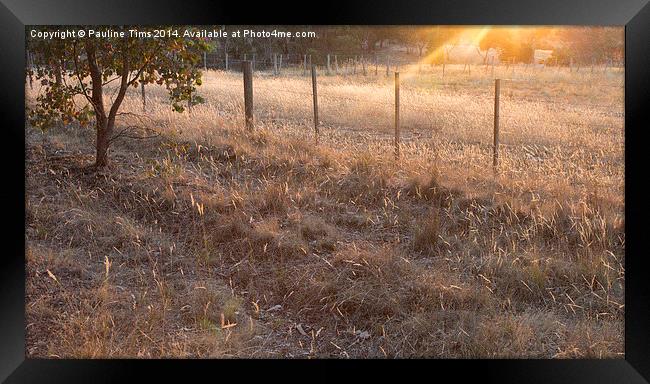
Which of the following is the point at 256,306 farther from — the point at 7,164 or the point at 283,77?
the point at 283,77

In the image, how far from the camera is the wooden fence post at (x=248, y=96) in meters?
8.38

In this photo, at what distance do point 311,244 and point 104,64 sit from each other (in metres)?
3.06

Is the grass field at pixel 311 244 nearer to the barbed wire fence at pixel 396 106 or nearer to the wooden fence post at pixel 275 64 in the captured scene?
the barbed wire fence at pixel 396 106

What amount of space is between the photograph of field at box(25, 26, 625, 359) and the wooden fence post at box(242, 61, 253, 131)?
43 mm

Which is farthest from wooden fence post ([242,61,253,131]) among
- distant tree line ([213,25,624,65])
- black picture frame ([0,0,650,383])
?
black picture frame ([0,0,650,383])

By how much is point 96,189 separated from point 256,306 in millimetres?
2507

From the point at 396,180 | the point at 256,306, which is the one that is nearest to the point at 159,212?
the point at 256,306

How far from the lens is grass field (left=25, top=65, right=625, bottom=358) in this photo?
15.2ft

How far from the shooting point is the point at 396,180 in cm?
704

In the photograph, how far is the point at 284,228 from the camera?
5.96 meters

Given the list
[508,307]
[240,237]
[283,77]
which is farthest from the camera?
[283,77]
